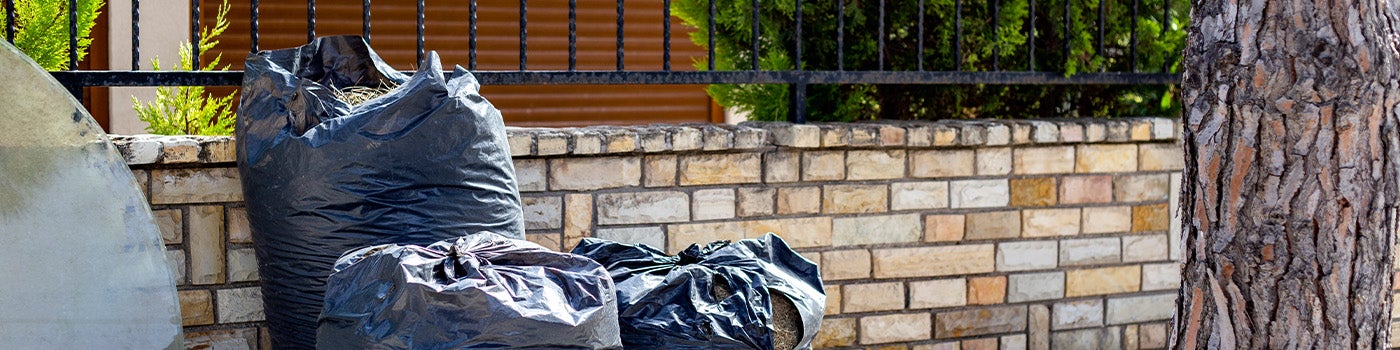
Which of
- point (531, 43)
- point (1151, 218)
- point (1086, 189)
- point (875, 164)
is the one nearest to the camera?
point (875, 164)

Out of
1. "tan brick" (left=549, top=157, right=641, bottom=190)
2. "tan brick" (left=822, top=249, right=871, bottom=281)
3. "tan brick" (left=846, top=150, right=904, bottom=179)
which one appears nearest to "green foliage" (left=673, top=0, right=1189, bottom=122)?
"tan brick" (left=846, top=150, right=904, bottom=179)

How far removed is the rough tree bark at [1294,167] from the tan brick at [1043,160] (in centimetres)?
147

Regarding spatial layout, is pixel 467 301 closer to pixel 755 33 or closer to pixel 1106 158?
pixel 755 33

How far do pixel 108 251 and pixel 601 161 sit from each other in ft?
4.62

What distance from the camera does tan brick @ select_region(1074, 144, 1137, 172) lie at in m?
4.76

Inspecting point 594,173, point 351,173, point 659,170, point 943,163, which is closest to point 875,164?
point 943,163

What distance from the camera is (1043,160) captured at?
469 centimetres

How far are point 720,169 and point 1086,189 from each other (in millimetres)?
1430

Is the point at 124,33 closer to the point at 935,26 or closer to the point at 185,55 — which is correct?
the point at 185,55

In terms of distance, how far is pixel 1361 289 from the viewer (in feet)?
10.1

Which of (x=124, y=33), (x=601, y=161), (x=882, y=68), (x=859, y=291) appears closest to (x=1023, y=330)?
(x=859, y=291)

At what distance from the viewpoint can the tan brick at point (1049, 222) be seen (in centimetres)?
468

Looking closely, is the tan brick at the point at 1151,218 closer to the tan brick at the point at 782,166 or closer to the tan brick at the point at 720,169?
the tan brick at the point at 782,166

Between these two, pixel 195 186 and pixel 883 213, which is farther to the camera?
pixel 883 213
